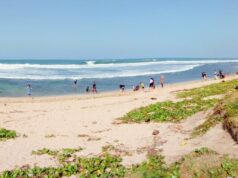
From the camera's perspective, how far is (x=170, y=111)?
20.9 meters

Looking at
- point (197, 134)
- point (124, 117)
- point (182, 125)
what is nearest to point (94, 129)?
point (124, 117)

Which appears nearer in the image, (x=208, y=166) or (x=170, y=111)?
(x=208, y=166)

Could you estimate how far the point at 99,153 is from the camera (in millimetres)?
14117

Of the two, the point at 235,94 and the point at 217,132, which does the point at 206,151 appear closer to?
the point at 217,132

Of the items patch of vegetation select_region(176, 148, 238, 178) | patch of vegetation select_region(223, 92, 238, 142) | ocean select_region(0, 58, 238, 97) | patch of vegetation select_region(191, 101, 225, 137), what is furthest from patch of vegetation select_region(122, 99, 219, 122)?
ocean select_region(0, 58, 238, 97)

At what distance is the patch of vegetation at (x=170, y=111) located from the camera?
64.5 ft

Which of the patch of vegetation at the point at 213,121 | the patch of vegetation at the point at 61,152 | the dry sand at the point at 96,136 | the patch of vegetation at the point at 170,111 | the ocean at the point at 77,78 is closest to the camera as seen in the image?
the dry sand at the point at 96,136

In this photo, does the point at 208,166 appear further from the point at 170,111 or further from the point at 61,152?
the point at 170,111

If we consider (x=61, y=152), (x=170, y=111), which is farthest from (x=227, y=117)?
(x=170, y=111)

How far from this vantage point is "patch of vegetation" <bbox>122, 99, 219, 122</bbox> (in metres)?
19.7

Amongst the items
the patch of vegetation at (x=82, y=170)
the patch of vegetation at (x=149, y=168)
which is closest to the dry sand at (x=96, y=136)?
the patch of vegetation at (x=149, y=168)

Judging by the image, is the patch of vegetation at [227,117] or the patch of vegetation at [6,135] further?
the patch of vegetation at [6,135]

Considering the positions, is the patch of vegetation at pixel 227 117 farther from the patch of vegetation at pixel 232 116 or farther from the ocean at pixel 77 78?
the ocean at pixel 77 78

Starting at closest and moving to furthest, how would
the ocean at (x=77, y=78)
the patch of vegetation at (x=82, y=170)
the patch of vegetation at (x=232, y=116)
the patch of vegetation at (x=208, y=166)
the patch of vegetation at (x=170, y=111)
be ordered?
the patch of vegetation at (x=208, y=166) < the patch of vegetation at (x=82, y=170) < the patch of vegetation at (x=232, y=116) < the patch of vegetation at (x=170, y=111) < the ocean at (x=77, y=78)
